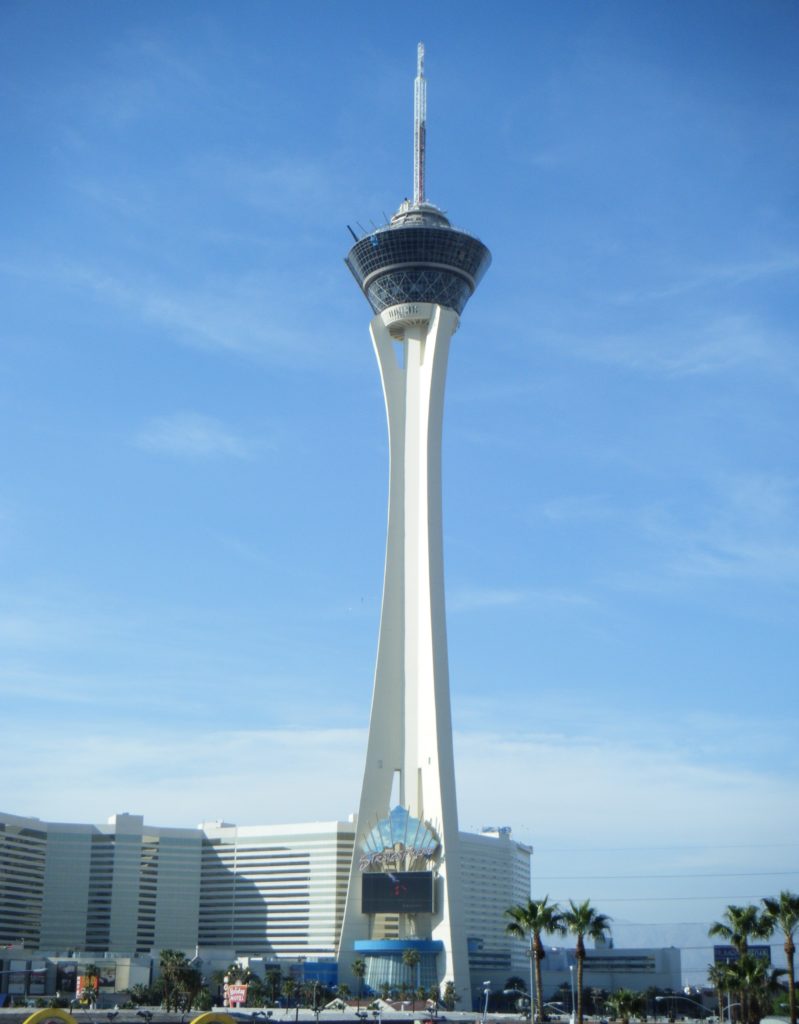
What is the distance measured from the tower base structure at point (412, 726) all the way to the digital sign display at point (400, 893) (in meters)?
0.08

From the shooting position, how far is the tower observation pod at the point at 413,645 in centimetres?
11100

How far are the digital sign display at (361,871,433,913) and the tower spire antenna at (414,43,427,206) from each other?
62159 millimetres

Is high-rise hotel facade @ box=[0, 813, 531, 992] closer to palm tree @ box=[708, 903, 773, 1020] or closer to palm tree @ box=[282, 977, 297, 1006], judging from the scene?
palm tree @ box=[282, 977, 297, 1006]

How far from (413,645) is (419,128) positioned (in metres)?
50.1

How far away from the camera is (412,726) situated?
116 metres

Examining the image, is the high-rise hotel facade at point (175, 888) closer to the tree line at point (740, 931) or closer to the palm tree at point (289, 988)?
the palm tree at point (289, 988)

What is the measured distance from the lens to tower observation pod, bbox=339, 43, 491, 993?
111m

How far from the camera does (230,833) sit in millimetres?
167875

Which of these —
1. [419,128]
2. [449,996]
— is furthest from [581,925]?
[419,128]

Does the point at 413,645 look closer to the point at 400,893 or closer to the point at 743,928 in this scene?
the point at 400,893

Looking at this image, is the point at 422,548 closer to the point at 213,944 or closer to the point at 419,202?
the point at 419,202

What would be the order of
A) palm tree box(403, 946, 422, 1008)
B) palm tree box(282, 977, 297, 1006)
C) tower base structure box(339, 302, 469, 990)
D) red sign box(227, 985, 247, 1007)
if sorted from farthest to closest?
tower base structure box(339, 302, 469, 990) → palm tree box(403, 946, 422, 1008) → palm tree box(282, 977, 297, 1006) → red sign box(227, 985, 247, 1007)

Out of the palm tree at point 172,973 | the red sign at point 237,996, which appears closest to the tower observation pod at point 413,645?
the red sign at point 237,996

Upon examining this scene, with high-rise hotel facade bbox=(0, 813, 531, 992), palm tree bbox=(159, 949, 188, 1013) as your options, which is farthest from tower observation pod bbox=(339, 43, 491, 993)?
high-rise hotel facade bbox=(0, 813, 531, 992)
